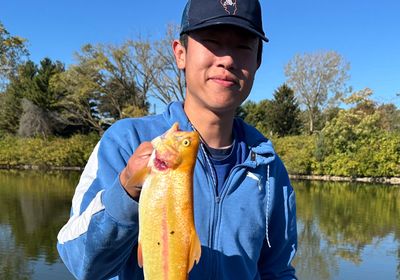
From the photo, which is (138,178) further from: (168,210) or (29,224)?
(29,224)

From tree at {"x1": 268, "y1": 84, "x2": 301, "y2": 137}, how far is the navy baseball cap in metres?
40.3

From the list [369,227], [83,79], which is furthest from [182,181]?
[83,79]

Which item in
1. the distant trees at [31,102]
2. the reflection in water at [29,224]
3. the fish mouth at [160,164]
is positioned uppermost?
the distant trees at [31,102]

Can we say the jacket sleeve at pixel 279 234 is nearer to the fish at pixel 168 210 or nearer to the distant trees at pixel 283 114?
the fish at pixel 168 210

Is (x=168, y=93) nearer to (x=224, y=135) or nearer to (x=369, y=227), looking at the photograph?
(x=369, y=227)

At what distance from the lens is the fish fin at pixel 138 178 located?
1366mm

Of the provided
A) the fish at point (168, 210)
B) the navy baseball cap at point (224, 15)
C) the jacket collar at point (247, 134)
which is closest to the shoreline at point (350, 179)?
the jacket collar at point (247, 134)

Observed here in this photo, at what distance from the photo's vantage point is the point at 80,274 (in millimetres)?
1546

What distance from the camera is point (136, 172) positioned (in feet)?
4.54

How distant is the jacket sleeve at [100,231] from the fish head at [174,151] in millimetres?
171

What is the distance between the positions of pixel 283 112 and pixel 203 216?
4066 centimetres

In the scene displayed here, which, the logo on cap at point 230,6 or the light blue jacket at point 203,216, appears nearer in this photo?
the light blue jacket at point 203,216

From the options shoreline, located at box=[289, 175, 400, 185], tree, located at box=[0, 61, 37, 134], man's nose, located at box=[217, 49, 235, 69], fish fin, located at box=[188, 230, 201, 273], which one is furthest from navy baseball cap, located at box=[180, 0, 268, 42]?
tree, located at box=[0, 61, 37, 134]

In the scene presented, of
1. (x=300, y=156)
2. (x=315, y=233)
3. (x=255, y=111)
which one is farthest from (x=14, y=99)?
(x=315, y=233)
